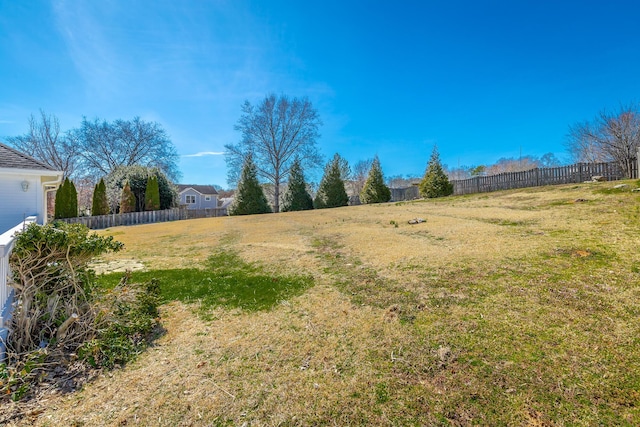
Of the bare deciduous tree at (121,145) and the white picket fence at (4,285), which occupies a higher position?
the bare deciduous tree at (121,145)

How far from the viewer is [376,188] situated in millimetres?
22984

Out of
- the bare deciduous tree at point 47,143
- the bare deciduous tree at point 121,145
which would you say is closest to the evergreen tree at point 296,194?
the bare deciduous tree at point 121,145

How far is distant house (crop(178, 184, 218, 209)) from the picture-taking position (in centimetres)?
3972

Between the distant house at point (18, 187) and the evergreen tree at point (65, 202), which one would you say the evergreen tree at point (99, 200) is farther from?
the distant house at point (18, 187)

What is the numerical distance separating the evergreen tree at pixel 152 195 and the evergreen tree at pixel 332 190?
13.8 metres

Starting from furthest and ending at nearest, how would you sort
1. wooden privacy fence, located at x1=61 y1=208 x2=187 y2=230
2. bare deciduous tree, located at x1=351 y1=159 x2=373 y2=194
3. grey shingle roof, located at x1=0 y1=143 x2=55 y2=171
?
1. bare deciduous tree, located at x1=351 y1=159 x2=373 y2=194
2. wooden privacy fence, located at x1=61 y1=208 x2=187 y2=230
3. grey shingle roof, located at x1=0 y1=143 x2=55 y2=171

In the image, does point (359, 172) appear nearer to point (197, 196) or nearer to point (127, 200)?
point (197, 196)

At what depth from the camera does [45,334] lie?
9.39 feet

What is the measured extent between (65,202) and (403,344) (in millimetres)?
25723

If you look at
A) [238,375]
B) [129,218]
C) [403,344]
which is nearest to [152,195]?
[129,218]

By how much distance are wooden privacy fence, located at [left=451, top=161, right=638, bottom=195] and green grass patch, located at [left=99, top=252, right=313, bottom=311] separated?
722 inches

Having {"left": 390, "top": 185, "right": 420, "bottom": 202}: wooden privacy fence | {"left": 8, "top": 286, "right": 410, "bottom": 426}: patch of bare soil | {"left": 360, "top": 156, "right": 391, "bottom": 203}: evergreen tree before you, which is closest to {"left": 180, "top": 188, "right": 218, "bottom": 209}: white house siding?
{"left": 360, "top": 156, "right": 391, "bottom": 203}: evergreen tree

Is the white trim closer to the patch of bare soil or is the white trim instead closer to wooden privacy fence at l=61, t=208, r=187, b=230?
the patch of bare soil

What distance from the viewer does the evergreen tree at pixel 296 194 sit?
24.6 m
